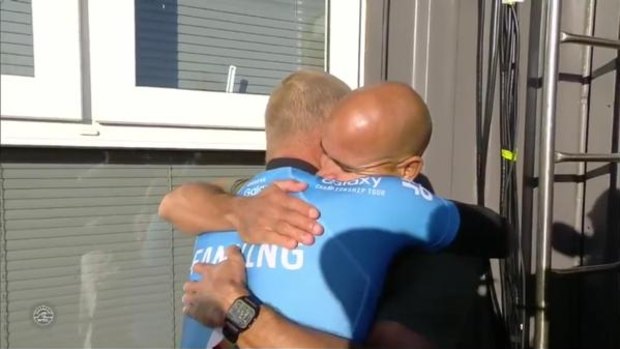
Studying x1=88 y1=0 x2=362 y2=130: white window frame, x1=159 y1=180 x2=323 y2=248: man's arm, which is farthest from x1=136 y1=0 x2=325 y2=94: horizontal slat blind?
x1=159 y1=180 x2=323 y2=248: man's arm

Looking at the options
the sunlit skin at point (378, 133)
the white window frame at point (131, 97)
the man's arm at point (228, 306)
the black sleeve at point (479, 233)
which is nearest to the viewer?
the man's arm at point (228, 306)

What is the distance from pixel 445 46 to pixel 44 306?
1.67 m

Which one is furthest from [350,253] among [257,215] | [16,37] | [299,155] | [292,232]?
[16,37]

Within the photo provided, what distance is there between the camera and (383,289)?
1.24 m

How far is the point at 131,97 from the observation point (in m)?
1.92

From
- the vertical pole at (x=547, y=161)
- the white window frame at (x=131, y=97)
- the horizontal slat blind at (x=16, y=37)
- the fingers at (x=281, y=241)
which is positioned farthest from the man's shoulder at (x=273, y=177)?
→ the vertical pole at (x=547, y=161)

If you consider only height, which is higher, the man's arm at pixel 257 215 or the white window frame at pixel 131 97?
the white window frame at pixel 131 97

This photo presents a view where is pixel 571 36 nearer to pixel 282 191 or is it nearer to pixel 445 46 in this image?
pixel 445 46

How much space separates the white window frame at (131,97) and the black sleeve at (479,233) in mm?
922

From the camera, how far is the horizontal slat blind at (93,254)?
178 cm

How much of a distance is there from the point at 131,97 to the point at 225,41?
0.42m

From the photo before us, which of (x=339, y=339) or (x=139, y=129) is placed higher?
(x=139, y=129)

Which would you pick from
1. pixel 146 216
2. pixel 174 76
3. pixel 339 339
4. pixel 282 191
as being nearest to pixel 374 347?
pixel 339 339

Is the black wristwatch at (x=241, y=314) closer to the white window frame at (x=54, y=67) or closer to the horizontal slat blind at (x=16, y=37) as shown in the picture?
the white window frame at (x=54, y=67)
